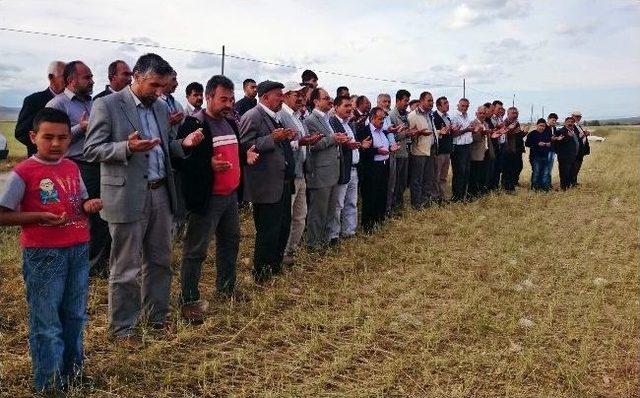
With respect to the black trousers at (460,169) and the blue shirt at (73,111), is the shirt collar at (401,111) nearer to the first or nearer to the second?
the black trousers at (460,169)

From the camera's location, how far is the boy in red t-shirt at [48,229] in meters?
2.88

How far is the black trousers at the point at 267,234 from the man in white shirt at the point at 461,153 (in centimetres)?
565

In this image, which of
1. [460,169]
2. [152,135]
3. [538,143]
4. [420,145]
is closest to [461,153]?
[460,169]

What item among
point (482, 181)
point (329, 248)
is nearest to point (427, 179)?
point (482, 181)

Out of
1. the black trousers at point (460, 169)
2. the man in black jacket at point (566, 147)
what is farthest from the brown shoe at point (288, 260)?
the man in black jacket at point (566, 147)

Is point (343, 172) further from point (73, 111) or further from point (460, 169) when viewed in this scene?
point (460, 169)

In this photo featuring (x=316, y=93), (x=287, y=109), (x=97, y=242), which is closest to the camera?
(x=97, y=242)

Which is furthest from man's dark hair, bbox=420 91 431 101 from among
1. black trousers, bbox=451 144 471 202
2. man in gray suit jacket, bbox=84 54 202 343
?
man in gray suit jacket, bbox=84 54 202 343

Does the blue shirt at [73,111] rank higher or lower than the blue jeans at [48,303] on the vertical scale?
higher

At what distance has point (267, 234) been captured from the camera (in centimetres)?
520

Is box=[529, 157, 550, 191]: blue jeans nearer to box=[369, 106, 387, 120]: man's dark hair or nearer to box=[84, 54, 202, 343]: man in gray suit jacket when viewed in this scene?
box=[369, 106, 387, 120]: man's dark hair

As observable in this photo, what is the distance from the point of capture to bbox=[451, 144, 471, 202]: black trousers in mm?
10320

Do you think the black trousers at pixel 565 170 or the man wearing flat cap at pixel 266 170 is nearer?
the man wearing flat cap at pixel 266 170

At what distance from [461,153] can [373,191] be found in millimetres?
3394
